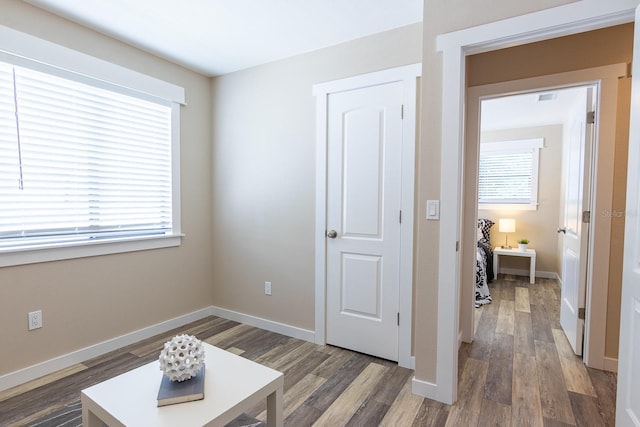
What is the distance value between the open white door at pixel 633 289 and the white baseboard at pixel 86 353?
3182 mm

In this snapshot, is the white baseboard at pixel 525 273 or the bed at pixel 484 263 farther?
the white baseboard at pixel 525 273

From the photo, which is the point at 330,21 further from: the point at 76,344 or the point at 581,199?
the point at 76,344

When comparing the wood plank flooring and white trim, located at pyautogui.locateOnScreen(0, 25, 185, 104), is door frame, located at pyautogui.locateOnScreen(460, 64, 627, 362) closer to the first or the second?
the wood plank flooring

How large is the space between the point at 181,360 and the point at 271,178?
78.3 inches

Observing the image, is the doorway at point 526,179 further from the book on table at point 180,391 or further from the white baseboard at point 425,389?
the book on table at point 180,391

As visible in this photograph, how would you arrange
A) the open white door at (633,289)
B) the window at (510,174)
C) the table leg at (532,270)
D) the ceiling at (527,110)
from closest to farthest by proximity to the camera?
the open white door at (633,289) < the ceiling at (527,110) < the table leg at (532,270) < the window at (510,174)

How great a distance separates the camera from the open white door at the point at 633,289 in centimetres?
145

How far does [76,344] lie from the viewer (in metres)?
2.48

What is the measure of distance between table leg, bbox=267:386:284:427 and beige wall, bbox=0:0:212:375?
72.7 inches

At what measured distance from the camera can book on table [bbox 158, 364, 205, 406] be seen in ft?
4.17

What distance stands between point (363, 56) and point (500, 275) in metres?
4.47

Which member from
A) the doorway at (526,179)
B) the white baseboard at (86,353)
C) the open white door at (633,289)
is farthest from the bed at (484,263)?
the white baseboard at (86,353)

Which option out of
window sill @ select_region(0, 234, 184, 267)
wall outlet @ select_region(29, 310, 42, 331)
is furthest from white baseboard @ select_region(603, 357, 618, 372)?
wall outlet @ select_region(29, 310, 42, 331)

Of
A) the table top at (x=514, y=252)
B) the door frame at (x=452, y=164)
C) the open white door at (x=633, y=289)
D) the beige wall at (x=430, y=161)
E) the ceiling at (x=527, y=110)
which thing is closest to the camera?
the open white door at (x=633, y=289)
